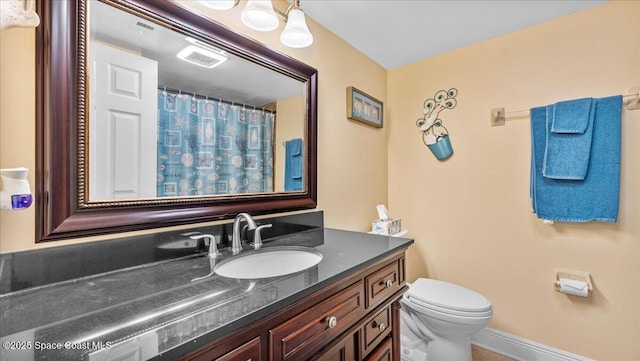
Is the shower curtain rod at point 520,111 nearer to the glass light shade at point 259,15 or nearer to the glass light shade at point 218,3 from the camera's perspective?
the glass light shade at point 259,15

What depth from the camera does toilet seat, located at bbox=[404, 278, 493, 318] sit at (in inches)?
57.8

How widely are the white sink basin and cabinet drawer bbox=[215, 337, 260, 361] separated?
1.30 ft

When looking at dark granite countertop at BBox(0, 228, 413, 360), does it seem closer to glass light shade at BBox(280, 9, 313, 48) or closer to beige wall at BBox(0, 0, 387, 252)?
beige wall at BBox(0, 0, 387, 252)

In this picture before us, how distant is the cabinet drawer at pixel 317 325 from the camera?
69 centimetres

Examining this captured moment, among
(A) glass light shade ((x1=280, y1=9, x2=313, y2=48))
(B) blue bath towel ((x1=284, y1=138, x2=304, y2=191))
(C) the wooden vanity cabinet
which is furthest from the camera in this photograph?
(B) blue bath towel ((x1=284, y1=138, x2=304, y2=191))

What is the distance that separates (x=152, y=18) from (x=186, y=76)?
0.21 metres

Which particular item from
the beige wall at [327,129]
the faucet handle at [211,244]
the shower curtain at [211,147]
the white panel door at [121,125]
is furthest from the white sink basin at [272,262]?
the beige wall at [327,129]

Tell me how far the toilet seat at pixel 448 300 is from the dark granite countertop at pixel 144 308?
0.90 meters

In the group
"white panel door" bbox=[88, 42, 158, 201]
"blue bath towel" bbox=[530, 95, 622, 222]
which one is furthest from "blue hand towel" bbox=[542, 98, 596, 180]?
"white panel door" bbox=[88, 42, 158, 201]

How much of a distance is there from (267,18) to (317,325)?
1.17m

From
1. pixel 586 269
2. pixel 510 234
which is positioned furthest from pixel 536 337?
pixel 510 234

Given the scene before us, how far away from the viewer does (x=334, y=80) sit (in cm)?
179

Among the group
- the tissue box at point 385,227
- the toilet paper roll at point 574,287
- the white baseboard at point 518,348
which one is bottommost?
the white baseboard at point 518,348

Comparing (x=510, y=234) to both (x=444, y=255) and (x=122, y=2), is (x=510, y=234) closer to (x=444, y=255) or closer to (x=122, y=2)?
(x=444, y=255)
